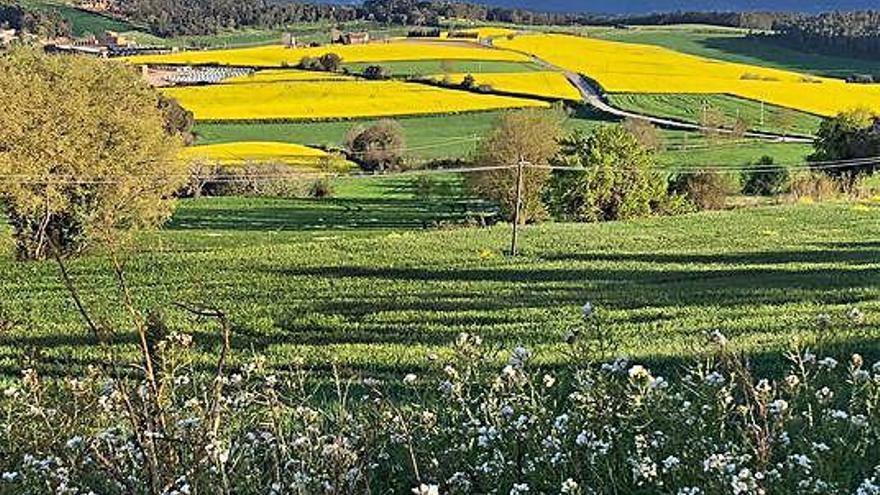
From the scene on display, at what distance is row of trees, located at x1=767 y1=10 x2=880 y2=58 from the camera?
103375 mm

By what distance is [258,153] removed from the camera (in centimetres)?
6309

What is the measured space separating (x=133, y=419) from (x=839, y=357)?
4935mm

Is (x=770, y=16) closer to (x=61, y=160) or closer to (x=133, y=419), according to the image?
(x=61, y=160)

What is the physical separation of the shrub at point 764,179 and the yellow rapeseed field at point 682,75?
16.7m

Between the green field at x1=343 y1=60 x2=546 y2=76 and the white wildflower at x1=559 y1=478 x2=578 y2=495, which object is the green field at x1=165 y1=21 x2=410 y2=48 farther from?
the white wildflower at x1=559 y1=478 x2=578 y2=495

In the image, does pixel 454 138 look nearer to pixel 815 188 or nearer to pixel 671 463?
pixel 815 188

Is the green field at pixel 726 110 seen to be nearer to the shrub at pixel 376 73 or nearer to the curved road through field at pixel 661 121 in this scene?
the curved road through field at pixel 661 121

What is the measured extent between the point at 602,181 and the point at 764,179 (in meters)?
13.4

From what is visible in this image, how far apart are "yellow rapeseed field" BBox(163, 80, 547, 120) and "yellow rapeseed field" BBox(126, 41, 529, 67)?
10.5m

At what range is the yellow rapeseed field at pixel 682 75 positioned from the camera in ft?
259

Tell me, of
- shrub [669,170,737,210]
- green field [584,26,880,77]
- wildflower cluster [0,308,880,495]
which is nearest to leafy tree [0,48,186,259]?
shrub [669,170,737,210]

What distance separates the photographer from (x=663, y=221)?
3697cm

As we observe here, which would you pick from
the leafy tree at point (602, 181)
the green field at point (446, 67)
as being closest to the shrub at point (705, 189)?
the leafy tree at point (602, 181)

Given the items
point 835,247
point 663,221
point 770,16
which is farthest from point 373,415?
point 770,16
